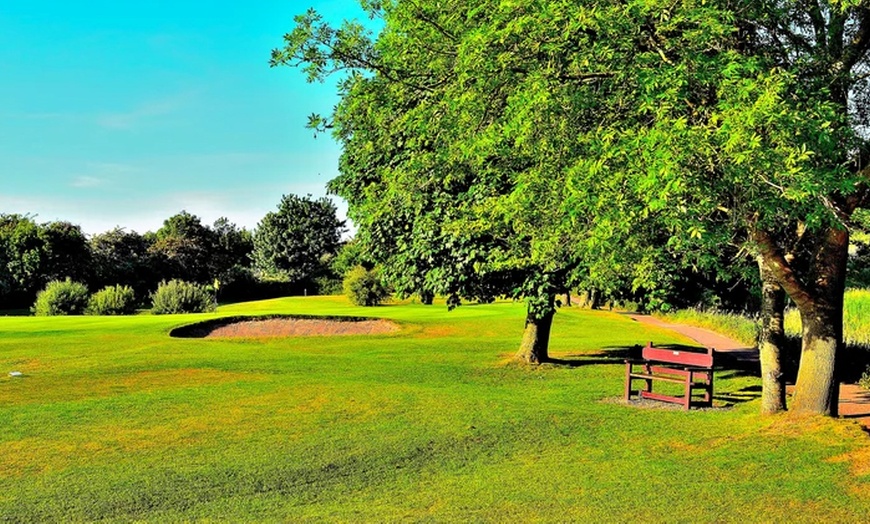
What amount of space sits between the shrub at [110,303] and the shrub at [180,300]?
2.34 meters

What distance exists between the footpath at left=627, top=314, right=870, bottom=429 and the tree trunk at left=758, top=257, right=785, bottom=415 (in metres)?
1.39

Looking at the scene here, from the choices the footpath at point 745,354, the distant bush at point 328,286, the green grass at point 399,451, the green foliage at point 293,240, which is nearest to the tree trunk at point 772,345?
the green grass at point 399,451

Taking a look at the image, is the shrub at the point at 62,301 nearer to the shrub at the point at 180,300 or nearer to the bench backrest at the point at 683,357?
the shrub at the point at 180,300

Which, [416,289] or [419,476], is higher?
[416,289]

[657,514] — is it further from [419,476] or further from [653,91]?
[653,91]

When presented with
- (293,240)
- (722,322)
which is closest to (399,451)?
(722,322)

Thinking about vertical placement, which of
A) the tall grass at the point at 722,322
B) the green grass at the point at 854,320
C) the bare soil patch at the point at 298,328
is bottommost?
the bare soil patch at the point at 298,328

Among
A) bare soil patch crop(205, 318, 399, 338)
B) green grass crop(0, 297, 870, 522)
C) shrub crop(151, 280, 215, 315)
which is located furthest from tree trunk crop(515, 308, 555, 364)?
shrub crop(151, 280, 215, 315)

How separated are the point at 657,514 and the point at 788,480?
2.53 m

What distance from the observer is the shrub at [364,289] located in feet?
180

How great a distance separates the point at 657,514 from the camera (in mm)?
8508

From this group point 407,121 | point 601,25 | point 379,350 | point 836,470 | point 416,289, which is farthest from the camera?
point 379,350

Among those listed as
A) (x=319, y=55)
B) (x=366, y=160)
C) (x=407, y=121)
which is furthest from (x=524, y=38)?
(x=366, y=160)

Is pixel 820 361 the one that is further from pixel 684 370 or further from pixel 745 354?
pixel 745 354
